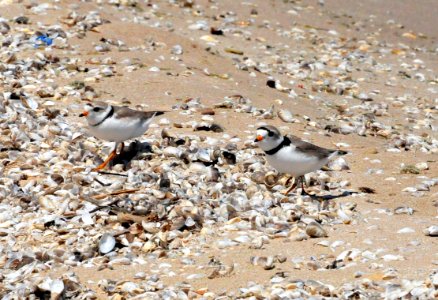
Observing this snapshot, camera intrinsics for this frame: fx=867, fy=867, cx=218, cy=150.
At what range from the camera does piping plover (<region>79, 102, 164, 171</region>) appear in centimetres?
942

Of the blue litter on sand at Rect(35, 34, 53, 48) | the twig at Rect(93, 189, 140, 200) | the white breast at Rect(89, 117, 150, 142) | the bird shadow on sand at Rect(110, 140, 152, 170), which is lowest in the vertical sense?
the blue litter on sand at Rect(35, 34, 53, 48)

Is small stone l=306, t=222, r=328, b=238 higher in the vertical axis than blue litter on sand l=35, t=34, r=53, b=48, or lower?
higher

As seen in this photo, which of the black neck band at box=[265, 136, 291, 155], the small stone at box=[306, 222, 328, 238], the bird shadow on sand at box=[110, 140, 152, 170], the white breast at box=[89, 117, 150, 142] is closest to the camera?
the small stone at box=[306, 222, 328, 238]

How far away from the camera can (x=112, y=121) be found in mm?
9414

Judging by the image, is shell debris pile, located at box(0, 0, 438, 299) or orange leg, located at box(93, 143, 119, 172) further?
orange leg, located at box(93, 143, 119, 172)

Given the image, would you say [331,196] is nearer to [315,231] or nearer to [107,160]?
[315,231]

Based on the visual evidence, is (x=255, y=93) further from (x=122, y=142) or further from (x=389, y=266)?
(x=389, y=266)

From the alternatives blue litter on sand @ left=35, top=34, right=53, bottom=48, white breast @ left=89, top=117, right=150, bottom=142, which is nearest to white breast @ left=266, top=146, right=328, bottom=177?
white breast @ left=89, top=117, right=150, bottom=142

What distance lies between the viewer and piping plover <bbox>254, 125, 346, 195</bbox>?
29.1ft

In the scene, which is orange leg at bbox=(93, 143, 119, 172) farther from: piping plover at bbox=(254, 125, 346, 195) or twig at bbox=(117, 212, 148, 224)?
piping plover at bbox=(254, 125, 346, 195)

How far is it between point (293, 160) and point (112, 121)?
2037 millimetres

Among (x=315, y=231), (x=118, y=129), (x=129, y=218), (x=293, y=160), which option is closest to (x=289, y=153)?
(x=293, y=160)

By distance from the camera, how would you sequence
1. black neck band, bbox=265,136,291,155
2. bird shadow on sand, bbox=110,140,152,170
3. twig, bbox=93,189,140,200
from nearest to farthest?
1. twig, bbox=93,189,140,200
2. black neck band, bbox=265,136,291,155
3. bird shadow on sand, bbox=110,140,152,170

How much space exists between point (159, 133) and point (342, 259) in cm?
377
